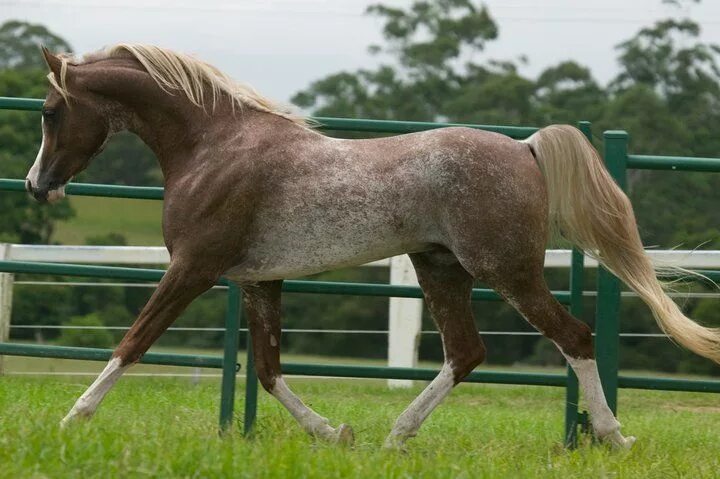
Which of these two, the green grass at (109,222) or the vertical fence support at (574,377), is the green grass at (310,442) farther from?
the green grass at (109,222)

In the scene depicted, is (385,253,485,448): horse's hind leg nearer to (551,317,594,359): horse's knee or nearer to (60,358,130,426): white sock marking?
(551,317,594,359): horse's knee

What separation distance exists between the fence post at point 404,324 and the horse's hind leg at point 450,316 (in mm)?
3684

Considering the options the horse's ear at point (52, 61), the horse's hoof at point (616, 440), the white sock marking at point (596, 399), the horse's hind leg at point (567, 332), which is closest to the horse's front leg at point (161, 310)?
the horse's ear at point (52, 61)

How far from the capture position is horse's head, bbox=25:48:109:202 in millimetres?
5125

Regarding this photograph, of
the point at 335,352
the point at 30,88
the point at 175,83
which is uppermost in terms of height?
the point at 175,83

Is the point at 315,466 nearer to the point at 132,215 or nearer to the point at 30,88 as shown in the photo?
the point at 132,215

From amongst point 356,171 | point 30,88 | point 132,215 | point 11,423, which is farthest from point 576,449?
point 30,88

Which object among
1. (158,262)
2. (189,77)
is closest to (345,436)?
(189,77)

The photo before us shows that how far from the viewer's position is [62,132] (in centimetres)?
514

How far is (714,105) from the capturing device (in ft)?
67.3

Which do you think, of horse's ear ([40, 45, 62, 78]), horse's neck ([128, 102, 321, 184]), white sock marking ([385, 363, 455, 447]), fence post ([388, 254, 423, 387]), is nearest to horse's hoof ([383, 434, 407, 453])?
white sock marking ([385, 363, 455, 447])

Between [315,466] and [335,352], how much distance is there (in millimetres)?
Result: 15195

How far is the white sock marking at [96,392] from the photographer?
15.6 ft

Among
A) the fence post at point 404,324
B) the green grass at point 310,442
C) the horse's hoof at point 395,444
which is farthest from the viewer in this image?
the fence post at point 404,324
